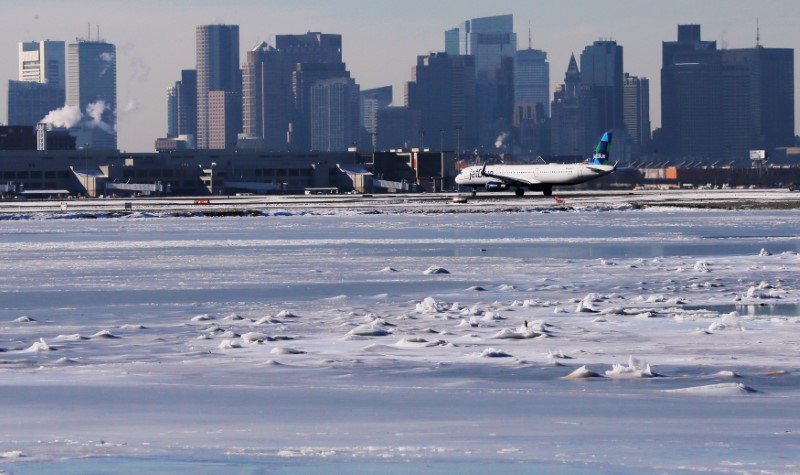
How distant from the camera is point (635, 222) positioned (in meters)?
83.2

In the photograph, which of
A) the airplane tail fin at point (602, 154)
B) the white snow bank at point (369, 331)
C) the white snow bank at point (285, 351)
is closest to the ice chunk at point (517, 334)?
the white snow bank at point (369, 331)

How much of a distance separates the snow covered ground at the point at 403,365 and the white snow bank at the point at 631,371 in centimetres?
5

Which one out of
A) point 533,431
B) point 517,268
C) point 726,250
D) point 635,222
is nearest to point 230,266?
point 517,268

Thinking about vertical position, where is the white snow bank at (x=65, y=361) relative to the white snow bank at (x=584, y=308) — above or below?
below

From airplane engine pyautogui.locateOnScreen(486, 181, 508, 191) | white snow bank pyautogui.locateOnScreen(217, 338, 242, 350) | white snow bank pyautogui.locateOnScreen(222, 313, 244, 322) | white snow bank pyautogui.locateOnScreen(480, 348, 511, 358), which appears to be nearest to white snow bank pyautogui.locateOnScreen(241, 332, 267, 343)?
white snow bank pyautogui.locateOnScreen(217, 338, 242, 350)

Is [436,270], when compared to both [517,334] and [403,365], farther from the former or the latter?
[403,365]

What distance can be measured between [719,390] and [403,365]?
489cm

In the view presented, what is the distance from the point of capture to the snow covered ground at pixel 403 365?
1469cm

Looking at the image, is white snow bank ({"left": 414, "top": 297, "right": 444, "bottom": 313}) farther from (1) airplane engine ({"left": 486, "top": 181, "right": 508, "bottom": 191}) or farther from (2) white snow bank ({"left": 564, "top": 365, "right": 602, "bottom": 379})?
(1) airplane engine ({"left": 486, "top": 181, "right": 508, "bottom": 191})

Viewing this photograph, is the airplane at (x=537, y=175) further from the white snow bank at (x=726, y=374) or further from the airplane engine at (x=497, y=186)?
the white snow bank at (x=726, y=374)

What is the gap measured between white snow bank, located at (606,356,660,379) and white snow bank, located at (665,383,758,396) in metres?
1.19

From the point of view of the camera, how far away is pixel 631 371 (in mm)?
19984

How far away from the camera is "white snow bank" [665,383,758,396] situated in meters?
18.2

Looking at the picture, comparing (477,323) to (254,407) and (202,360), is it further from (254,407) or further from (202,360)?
(254,407)
